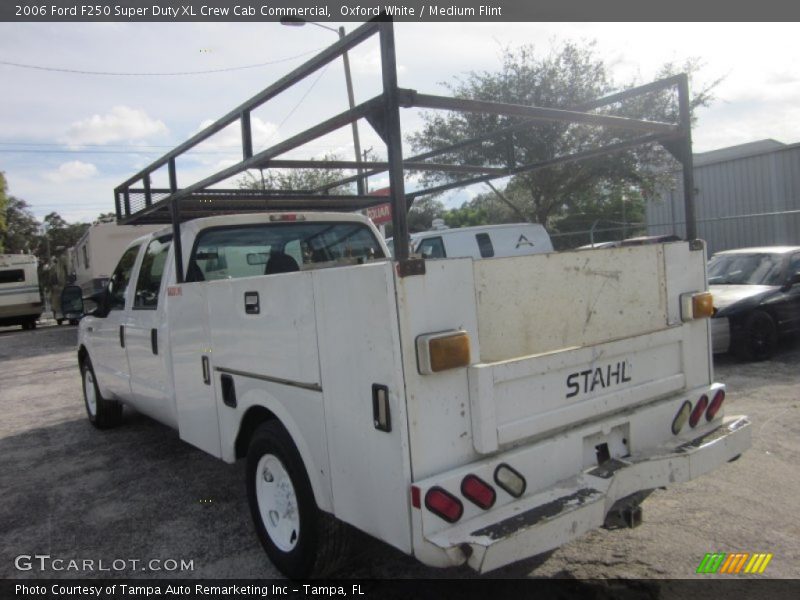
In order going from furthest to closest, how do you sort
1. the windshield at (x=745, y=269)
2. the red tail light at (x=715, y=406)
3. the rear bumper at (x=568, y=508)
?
the windshield at (x=745, y=269) → the red tail light at (x=715, y=406) → the rear bumper at (x=568, y=508)

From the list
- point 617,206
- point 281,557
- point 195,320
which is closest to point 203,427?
point 195,320

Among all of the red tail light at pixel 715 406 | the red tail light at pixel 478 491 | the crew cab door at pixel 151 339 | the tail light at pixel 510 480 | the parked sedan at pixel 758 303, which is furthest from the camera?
the parked sedan at pixel 758 303

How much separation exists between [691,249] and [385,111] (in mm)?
2048

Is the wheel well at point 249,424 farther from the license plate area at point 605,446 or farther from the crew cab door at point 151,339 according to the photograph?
the license plate area at point 605,446

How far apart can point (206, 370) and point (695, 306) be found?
9.54 ft

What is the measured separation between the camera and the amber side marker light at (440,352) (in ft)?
7.80

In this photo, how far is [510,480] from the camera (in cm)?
259

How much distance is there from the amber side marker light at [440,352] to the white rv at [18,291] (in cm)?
2693

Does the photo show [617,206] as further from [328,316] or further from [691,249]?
[328,316]

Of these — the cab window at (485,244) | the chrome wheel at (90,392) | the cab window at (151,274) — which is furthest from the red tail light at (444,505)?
the cab window at (485,244)

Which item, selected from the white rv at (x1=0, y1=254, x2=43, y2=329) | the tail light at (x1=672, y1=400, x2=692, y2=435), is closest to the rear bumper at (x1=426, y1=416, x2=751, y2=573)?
the tail light at (x1=672, y1=400, x2=692, y2=435)

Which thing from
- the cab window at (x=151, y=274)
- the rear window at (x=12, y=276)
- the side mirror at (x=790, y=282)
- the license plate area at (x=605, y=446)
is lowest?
the license plate area at (x=605, y=446)

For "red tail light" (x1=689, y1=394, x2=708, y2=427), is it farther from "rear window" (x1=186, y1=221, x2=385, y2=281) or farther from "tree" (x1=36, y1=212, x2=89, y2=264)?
"tree" (x1=36, y1=212, x2=89, y2=264)

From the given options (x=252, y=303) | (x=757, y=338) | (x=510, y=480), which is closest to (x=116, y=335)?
(x=252, y=303)
